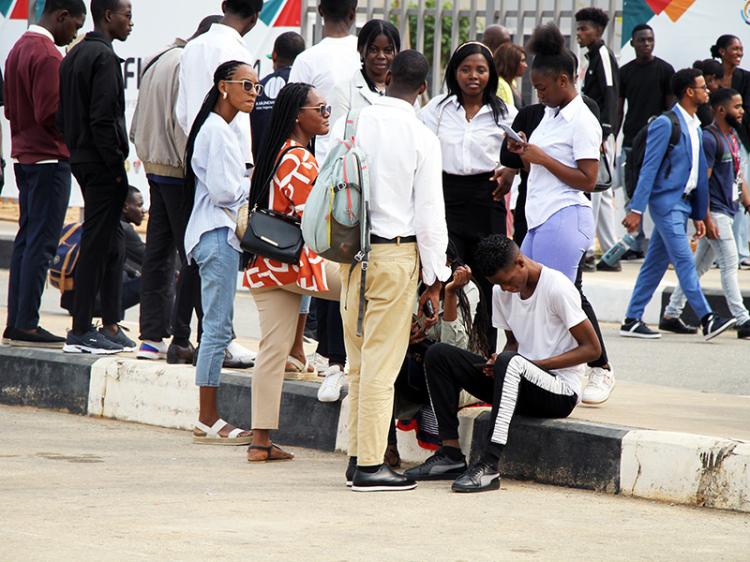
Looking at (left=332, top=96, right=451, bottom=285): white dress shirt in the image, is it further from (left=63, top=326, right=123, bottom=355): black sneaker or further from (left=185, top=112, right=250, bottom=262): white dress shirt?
(left=63, top=326, right=123, bottom=355): black sneaker

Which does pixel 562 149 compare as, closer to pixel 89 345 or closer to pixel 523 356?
pixel 523 356

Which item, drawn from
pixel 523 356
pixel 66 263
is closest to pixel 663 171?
pixel 66 263

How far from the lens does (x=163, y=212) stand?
8.05 m

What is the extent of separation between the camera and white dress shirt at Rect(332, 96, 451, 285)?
19.5 ft

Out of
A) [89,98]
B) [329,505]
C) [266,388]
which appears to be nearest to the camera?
[329,505]

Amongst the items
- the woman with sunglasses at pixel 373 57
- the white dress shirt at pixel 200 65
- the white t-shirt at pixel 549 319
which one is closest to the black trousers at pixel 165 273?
the white dress shirt at pixel 200 65

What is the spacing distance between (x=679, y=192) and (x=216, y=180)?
4.45 meters

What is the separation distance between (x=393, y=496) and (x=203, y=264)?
1648mm

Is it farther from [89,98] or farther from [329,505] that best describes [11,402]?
[329,505]

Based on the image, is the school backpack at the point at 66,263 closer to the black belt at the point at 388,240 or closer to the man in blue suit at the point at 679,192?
the man in blue suit at the point at 679,192

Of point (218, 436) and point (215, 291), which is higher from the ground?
point (215, 291)

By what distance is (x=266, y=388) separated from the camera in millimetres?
6715

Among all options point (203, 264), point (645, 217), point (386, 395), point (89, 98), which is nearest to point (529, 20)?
point (645, 217)

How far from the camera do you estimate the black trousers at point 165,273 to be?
7.84 meters
